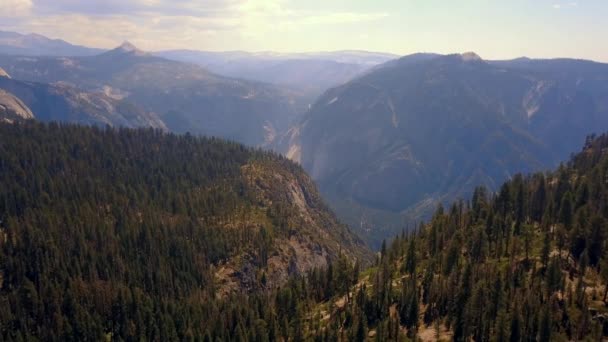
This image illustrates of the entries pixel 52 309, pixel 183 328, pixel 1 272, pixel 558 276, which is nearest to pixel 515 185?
pixel 558 276

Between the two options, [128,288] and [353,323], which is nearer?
[353,323]

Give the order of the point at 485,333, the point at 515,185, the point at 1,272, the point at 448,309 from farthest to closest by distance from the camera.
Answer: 1. the point at 515,185
2. the point at 1,272
3. the point at 448,309
4. the point at 485,333

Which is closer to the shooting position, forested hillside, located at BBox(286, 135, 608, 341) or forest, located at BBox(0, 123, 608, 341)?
forested hillside, located at BBox(286, 135, 608, 341)

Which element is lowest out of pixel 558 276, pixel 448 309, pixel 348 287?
pixel 348 287

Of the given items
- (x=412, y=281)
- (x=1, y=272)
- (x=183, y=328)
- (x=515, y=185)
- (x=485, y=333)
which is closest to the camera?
(x=485, y=333)

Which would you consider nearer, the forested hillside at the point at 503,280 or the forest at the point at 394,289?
the forested hillside at the point at 503,280

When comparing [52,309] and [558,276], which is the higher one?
[558,276]

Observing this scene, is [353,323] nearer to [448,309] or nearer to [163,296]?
[448,309]

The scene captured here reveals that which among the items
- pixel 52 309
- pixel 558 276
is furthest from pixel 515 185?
pixel 52 309

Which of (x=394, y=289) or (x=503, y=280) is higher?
(x=503, y=280)

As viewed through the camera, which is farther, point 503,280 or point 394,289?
point 394,289
